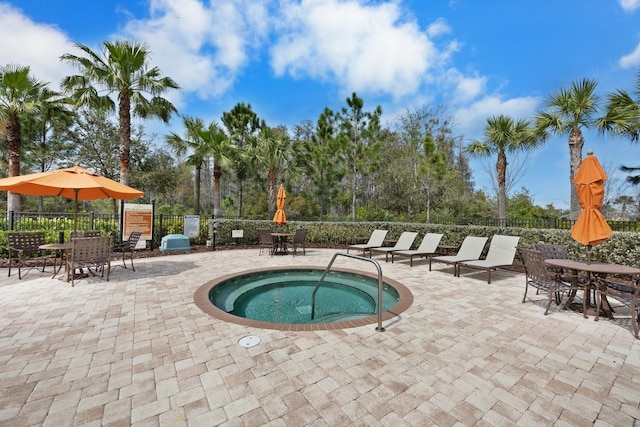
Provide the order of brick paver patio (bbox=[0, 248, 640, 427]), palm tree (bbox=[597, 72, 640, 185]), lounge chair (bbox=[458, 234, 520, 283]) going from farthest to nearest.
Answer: palm tree (bbox=[597, 72, 640, 185]) → lounge chair (bbox=[458, 234, 520, 283]) → brick paver patio (bbox=[0, 248, 640, 427])

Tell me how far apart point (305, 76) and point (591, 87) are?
1260 centimetres

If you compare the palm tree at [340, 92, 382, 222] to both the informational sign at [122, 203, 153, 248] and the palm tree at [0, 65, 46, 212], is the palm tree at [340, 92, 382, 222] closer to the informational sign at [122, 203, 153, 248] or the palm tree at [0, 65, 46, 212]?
the informational sign at [122, 203, 153, 248]

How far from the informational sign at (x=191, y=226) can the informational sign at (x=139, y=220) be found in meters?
1.44

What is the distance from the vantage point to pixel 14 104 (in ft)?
31.8

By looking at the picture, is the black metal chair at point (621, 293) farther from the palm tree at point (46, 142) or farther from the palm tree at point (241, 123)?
the palm tree at point (46, 142)

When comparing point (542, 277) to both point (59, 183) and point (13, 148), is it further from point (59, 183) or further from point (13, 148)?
point (13, 148)

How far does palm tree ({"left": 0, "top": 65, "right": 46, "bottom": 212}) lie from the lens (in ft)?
31.6

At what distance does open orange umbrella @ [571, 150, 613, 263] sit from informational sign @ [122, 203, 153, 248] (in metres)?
12.2

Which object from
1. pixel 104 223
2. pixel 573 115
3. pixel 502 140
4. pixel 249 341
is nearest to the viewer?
pixel 249 341

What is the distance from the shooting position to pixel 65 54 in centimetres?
951

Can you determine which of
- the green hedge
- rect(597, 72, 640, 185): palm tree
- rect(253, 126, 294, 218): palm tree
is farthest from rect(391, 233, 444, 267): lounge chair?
rect(253, 126, 294, 218): palm tree

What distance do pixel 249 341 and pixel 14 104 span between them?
13295mm

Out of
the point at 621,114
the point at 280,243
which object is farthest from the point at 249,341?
the point at 621,114

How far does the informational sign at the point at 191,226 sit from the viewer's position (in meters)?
11.5
